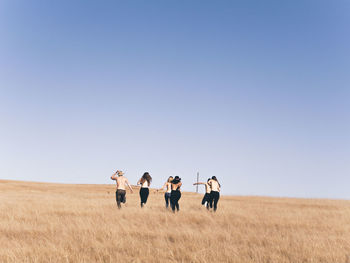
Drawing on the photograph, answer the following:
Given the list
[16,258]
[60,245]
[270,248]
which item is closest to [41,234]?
[60,245]

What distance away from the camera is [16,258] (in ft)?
22.2

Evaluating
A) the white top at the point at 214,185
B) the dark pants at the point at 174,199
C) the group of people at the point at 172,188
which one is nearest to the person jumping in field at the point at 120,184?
the group of people at the point at 172,188

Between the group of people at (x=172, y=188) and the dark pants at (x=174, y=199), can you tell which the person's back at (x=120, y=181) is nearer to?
the group of people at (x=172, y=188)

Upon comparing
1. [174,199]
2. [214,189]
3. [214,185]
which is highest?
[214,185]

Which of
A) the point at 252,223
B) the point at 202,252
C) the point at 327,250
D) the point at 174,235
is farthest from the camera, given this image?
the point at 252,223

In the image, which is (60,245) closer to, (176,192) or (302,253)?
(302,253)

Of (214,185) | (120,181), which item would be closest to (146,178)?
(120,181)

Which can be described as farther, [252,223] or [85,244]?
[252,223]

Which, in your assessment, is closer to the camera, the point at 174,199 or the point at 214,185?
the point at 174,199

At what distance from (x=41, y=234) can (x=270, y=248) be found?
601cm

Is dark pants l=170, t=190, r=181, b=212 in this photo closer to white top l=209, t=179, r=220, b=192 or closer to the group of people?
the group of people

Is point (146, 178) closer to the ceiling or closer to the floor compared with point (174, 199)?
closer to the ceiling

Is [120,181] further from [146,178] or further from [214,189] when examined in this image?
[214,189]

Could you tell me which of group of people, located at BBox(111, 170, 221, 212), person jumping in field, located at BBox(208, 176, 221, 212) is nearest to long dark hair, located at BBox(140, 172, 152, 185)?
group of people, located at BBox(111, 170, 221, 212)
